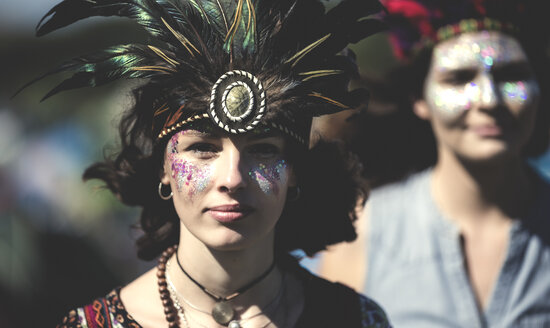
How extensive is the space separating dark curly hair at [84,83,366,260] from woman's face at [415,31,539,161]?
1.20 metres

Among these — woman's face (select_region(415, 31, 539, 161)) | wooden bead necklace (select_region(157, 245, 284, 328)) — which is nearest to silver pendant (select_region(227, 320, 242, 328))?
wooden bead necklace (select_region(157, 245, 284, 328))

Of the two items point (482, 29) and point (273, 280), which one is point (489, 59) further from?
point (273, 280)

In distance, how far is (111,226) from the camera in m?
8.34

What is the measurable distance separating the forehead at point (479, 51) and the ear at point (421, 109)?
42cm

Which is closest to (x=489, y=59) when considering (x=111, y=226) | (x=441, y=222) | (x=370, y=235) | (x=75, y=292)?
(x=441, y=222)

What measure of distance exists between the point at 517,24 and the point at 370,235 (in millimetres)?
1586

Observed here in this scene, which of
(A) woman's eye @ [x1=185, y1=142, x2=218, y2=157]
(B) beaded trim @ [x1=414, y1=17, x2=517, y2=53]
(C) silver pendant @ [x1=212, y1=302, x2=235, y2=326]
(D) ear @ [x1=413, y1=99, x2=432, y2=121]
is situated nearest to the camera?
(A) woman's eye @ [x1=185, y1=142, x2=218, y2=157]

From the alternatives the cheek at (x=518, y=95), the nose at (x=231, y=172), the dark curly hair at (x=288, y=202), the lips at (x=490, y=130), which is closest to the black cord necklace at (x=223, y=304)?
the dark curly hair at (x=288, y=202)

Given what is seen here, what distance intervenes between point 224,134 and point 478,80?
7.00 feet

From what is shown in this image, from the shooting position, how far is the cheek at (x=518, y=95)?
3934 mm

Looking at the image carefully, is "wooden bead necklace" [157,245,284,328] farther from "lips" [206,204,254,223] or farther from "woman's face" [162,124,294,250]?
"lips" [206,204,254,223]

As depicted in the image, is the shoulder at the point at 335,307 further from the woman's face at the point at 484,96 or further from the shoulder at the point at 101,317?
the woman's face at the point at 484,96

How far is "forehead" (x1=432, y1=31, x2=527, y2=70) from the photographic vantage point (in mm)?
3994

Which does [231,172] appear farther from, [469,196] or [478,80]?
[469,196]
